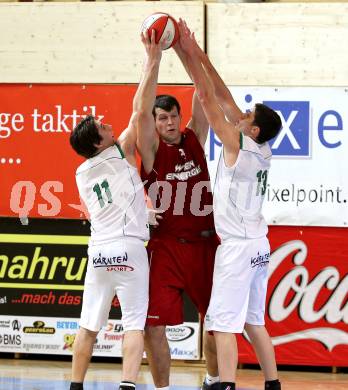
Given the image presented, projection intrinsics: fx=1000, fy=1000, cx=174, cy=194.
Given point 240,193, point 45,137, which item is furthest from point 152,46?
point 45,137

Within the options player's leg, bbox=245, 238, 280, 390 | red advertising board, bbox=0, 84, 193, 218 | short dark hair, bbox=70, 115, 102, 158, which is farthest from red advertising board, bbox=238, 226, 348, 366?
short dark hair, bbox=70, 115, 102, 158

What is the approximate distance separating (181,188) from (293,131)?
→ 259 cm

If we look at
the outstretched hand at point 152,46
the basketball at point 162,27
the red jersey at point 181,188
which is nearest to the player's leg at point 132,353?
the red jersey at point 181,188

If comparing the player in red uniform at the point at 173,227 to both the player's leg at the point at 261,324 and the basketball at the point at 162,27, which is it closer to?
the basketball at the point at 162,27

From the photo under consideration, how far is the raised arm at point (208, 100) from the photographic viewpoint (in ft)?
23.3

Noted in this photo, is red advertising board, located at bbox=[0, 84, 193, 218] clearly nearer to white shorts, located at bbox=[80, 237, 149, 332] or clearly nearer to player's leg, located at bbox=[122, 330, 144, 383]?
white shorts, located at bbox=[80, 237, 149, 332]

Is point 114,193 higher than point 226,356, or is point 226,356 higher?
point 114,193

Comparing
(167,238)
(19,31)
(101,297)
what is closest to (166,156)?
(167,238)

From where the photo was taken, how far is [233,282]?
7.16m

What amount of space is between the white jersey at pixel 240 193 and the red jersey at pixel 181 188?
216mm

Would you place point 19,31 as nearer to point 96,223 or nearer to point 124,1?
point 124,1

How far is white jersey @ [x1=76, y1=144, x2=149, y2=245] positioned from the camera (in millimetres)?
7203

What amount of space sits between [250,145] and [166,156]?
0.66 metres

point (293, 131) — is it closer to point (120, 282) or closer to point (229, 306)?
point (229, 306)
